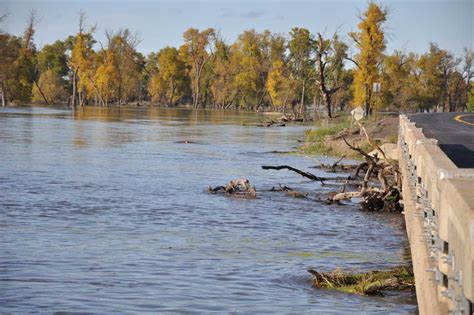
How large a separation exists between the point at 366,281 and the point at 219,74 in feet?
512

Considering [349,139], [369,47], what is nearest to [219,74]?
[369,47]

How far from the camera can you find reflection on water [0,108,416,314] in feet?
39.4

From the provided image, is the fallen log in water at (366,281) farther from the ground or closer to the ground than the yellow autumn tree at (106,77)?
closer to the ground

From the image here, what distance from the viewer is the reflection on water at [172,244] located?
12.0 m

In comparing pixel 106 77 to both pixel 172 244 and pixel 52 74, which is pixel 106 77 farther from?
pixel 172 244

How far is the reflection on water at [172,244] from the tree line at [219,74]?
8271 cm

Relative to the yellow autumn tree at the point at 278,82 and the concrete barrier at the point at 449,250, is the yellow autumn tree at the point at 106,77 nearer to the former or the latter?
the yellow autumn tree at the point at 278,82

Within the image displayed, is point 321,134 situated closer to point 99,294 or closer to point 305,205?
point 305,205

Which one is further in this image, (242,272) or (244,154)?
(244,154)

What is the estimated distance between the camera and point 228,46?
175m

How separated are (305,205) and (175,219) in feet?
14.2

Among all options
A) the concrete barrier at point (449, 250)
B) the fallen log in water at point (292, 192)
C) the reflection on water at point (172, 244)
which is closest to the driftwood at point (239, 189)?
the reflection on water at point (172, 244)

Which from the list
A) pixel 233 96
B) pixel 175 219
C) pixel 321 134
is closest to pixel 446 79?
pixel 233 96

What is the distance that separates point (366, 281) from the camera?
12680 millimetres
